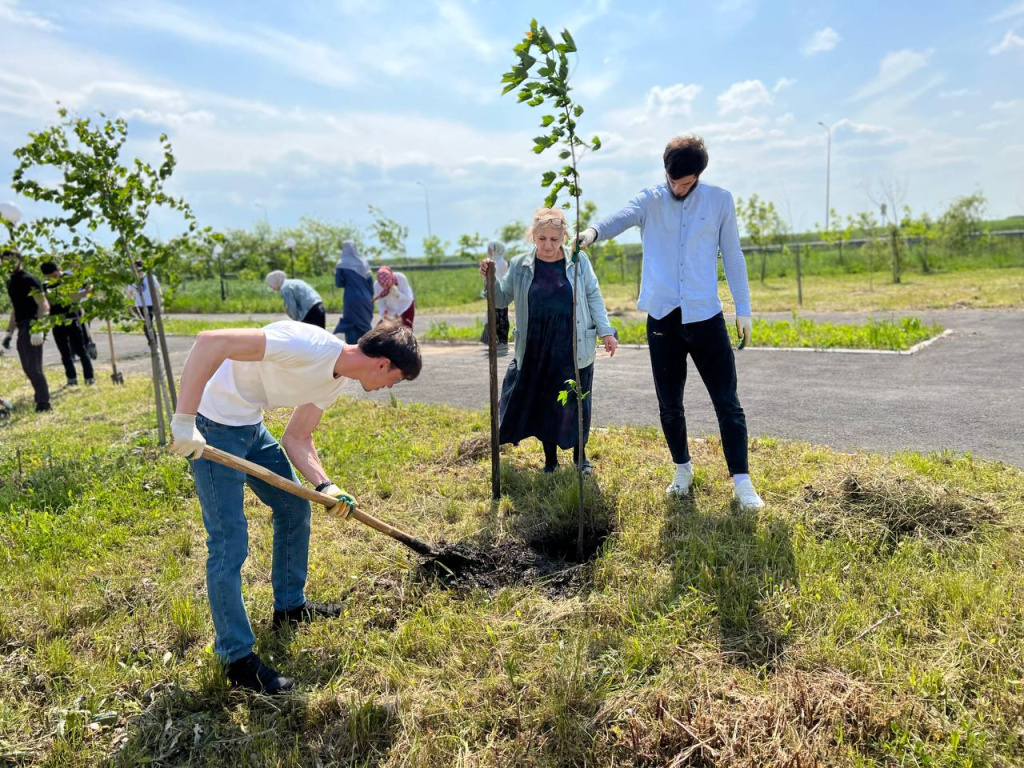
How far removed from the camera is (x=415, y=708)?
2.41 m

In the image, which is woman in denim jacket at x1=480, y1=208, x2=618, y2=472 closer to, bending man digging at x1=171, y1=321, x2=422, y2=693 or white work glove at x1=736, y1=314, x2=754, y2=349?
white work glove at x1=736, y1=314, x2=754, y2=349

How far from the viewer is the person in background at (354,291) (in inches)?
341

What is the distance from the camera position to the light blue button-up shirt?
3549 millimetres

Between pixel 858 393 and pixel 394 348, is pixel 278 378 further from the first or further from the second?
pixel 858 393

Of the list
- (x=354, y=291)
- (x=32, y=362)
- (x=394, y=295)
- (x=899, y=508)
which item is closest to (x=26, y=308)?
(x=32, y=362)

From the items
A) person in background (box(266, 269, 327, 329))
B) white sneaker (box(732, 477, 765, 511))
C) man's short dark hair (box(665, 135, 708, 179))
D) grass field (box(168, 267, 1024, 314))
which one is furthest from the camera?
grass field (box(168, 267, 1024, 314))

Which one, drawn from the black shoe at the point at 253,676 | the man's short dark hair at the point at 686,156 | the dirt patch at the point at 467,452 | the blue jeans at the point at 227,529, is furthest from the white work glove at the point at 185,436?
the dirt patch at the point at 467,452

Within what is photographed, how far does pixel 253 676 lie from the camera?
8.46 ft

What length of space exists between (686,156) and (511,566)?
7.32 ft

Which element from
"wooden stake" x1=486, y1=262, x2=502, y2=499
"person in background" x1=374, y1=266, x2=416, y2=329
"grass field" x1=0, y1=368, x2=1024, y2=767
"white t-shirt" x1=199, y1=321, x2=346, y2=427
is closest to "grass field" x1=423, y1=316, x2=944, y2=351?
"person in background" x1=374, y1=266, x2=416, y2=329

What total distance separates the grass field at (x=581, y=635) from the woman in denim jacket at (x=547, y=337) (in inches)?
15.1

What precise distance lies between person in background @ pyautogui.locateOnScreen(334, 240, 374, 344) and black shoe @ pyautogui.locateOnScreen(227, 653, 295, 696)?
642 cm

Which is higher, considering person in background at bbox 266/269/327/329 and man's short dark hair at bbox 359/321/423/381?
person in background at bbox 266/269/327/329

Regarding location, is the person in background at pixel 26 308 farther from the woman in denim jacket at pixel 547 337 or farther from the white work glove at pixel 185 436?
the white work glove at pixel 185 436
